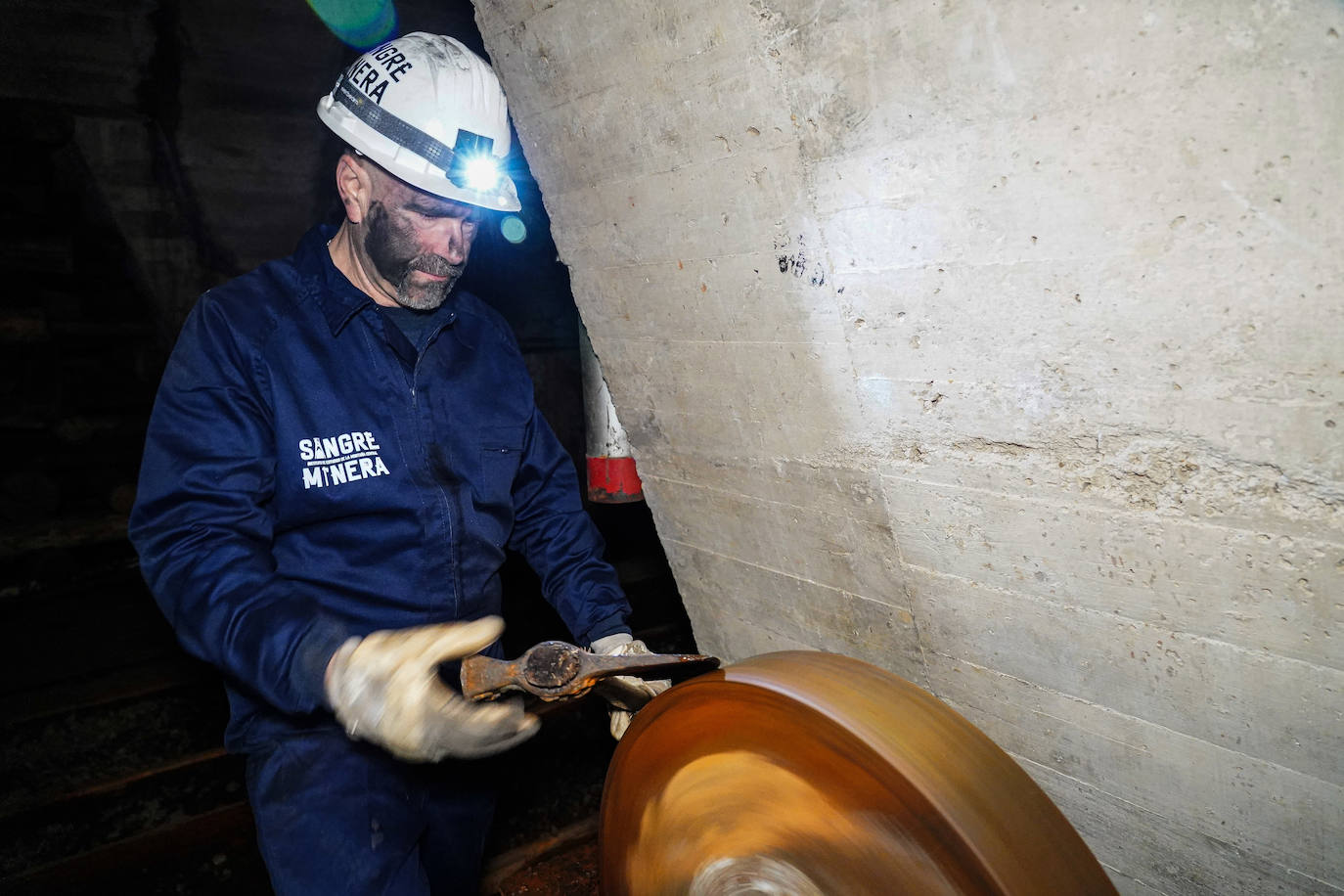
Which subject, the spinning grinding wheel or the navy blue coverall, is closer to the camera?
the spinning grinding wheel

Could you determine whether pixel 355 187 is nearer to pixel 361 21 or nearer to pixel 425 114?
pixel 425 114

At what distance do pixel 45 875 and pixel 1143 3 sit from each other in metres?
4.16

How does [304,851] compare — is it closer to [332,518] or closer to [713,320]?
[332,518]

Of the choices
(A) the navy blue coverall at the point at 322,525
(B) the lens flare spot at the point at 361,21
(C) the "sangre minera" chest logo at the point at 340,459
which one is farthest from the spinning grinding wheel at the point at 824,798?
(B) the lens flare spot at the point at 361,21

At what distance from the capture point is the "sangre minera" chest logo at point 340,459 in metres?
1.90

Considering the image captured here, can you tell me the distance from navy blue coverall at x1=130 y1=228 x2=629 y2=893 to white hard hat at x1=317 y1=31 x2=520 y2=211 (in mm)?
324

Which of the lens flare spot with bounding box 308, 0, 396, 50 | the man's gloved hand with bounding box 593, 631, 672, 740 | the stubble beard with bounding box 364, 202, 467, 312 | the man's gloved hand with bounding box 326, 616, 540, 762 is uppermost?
the lens flare spot with bounding box 308, 0, 396, 50

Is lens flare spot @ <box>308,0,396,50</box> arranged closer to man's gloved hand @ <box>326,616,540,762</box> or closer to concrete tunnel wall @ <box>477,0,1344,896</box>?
concrete tunnel wall @ <box>477,0,1344,896</box>

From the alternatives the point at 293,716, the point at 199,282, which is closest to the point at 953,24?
the point at 293,716

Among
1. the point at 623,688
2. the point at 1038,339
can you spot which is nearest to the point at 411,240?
the point at 623,688

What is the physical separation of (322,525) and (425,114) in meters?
1.14

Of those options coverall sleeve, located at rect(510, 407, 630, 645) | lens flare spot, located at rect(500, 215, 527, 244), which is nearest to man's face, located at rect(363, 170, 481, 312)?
coverall sleeve, located at rect(510, 407, 630, 645)

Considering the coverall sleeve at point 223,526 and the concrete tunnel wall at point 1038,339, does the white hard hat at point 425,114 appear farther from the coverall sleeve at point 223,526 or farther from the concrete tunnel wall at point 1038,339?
the coverall sleeve at point 223,526

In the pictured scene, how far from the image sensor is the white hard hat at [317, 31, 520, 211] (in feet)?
6.97
